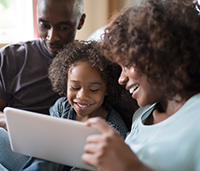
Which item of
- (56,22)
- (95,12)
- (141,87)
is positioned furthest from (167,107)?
(95,12)

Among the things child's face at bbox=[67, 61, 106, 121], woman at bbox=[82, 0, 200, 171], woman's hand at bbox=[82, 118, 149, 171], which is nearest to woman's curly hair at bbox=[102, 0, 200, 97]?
woman at bbox=[82, 0, 200, 171]

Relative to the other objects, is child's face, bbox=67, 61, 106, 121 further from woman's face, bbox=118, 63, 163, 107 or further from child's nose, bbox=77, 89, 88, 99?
woman's face, bbox=118, 63, 163, 107

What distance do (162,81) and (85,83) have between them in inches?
17.7

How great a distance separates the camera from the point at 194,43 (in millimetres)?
701

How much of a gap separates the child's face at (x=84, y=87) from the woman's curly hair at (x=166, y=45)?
0.37 meters

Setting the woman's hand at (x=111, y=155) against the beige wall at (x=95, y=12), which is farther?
the beige wall at (x=95, y=12)

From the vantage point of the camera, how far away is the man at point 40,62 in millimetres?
1336

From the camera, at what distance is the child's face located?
112cm

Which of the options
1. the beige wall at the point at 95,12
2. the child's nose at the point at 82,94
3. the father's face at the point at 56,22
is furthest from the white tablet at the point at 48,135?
the beige wall at the point at 95,12

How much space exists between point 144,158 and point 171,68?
0.26 m

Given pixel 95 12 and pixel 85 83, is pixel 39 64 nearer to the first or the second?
pixel 85 83

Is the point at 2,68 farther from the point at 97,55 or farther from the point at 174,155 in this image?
the point at 174,155

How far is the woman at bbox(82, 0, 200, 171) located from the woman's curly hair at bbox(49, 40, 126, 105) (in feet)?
1.13

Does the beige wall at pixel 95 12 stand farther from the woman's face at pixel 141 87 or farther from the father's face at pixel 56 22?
the woman's face at pixel 141 87
